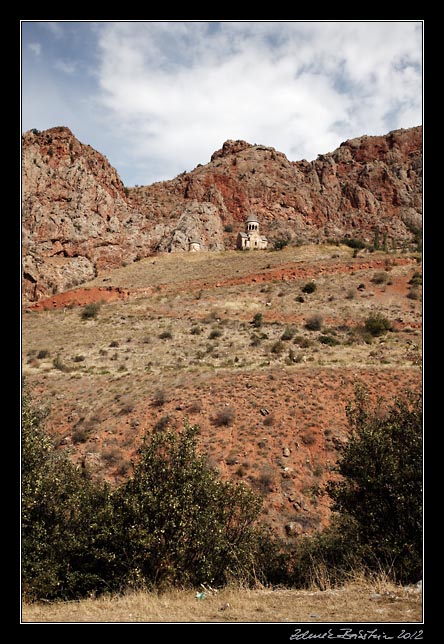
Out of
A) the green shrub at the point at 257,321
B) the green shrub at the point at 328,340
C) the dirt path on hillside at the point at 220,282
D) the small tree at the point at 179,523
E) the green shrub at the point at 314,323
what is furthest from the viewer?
the dirt path on hillside at the point at 220,282

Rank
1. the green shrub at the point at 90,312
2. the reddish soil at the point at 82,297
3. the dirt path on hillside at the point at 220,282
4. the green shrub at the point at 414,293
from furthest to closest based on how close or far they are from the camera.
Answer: the reddish soil at the point at 82,297 < the dirt path on hillside at the point at 220,282 < the green shrub at the point at 90,312 < the green shrub at the point at 414,293

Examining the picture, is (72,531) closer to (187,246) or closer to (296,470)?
(296,470)

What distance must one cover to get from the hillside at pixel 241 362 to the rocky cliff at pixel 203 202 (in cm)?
2076

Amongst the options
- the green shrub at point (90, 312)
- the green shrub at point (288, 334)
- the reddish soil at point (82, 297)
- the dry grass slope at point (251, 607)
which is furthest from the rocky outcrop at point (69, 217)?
the dry grass slope at point (251, 607)

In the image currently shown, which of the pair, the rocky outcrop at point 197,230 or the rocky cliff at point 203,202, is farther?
the rocky outcrop at point 197,230

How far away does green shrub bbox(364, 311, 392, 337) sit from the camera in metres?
36.3

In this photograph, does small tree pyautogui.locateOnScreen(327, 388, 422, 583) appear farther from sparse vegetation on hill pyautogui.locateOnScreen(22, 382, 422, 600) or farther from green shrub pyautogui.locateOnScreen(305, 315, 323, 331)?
green shrub pyautogui.locateOnScreen(305, 315, 323, 331)

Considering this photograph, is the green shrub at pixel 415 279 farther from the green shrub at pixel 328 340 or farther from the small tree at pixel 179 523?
the small tree at pixel 179 523

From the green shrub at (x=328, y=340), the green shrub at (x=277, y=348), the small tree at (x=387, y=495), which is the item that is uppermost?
the green shrub at (x=328, y=340)

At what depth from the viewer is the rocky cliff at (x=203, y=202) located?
74.9 metres

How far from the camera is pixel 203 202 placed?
307 ft

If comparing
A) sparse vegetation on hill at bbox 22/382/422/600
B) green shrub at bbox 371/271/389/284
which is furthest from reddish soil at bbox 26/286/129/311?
sparse vegetation on hill at bbox 22/382/422/600

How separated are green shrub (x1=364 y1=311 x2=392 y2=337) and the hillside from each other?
64 centimetres

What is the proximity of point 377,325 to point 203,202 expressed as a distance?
64721 millimetres
